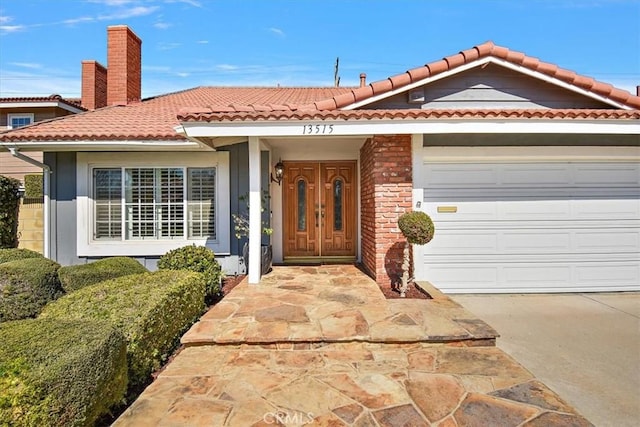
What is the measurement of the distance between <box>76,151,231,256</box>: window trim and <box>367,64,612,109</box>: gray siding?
12.8 feet

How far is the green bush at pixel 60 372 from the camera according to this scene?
2.13m

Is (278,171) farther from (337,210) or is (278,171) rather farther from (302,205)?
(337,210)

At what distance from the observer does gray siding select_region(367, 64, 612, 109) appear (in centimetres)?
628

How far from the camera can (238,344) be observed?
370 cm

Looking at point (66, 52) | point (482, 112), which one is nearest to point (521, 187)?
point (482, 112)

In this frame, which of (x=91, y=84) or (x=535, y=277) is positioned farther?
(x=91, y=84)

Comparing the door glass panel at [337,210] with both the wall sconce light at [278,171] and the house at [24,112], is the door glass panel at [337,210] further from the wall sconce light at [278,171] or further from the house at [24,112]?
the house at [24,112]

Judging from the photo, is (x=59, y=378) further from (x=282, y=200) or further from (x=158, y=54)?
(x=158, y=54)

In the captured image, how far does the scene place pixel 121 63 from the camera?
989 cm

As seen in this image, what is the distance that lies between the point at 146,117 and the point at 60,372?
278 inches

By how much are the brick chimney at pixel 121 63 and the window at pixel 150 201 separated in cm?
397

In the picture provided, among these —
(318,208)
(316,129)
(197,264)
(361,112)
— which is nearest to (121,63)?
(318,208)

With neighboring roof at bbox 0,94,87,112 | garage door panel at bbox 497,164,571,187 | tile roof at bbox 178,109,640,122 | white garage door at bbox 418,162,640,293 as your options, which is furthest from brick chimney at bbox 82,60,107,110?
garage door panel at bbox 497,164,571,187

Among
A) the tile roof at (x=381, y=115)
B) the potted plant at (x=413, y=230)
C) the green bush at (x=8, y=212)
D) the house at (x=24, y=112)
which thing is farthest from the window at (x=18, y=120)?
the potted plant at (x=413, y=230)
